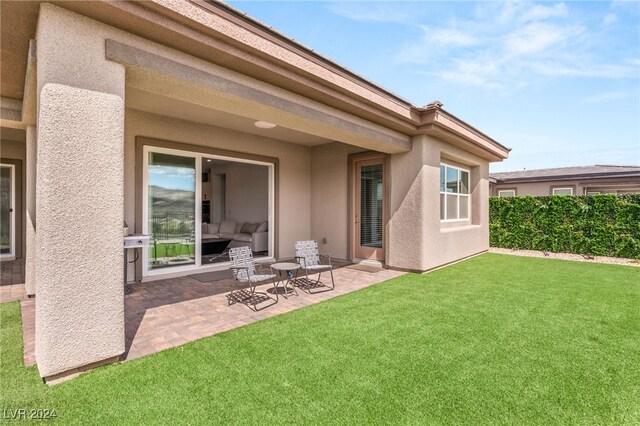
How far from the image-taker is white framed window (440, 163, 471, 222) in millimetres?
9742

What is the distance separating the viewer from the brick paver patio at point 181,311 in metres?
3.91

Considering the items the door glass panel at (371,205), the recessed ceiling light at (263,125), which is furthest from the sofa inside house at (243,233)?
the recessed ceiling light at (263,125)

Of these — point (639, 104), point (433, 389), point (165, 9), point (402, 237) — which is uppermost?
point (639, 104)

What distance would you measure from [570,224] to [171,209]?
1413cm

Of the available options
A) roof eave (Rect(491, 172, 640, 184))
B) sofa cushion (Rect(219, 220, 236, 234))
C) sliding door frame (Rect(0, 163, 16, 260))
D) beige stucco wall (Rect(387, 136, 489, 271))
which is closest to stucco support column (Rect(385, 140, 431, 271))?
beige stucco wall (Rect(387, 136, 489, 271))

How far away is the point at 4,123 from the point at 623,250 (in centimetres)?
1782

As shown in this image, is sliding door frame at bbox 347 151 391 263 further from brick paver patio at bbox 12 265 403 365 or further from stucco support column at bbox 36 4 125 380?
stucco support column at bbox 36 4 125 380

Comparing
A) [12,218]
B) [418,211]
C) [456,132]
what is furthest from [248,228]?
[456,132]

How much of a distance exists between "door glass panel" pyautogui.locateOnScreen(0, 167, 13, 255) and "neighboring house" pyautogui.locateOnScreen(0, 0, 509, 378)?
0.14 m

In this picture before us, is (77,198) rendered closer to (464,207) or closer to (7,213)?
(7,213)

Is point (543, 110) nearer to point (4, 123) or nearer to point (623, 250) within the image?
point (623, 250)

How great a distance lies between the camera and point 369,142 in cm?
721

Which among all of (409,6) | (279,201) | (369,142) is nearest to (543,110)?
(409,6)

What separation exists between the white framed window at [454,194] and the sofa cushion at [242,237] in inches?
275
